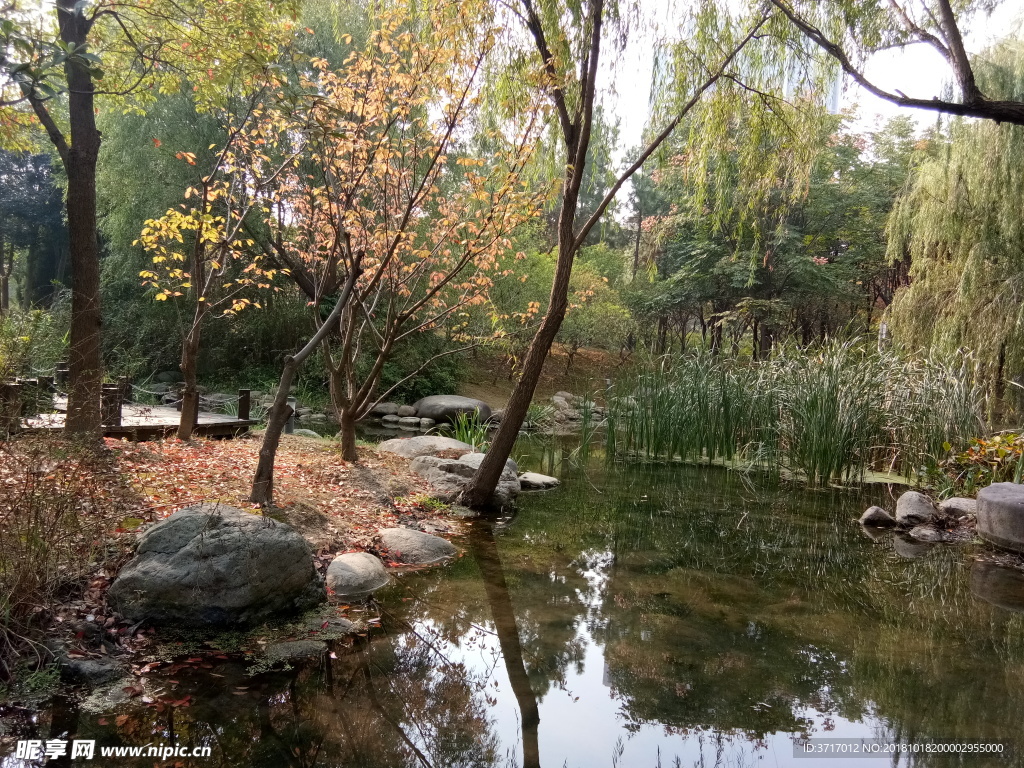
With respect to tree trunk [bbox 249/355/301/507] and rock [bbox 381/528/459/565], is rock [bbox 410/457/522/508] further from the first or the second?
tree trunk [bbox 249/355/301/507]

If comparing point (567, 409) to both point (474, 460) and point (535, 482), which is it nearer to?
point (535, 482)

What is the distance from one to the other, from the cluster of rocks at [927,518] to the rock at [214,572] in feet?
15.7

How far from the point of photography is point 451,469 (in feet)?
20.9

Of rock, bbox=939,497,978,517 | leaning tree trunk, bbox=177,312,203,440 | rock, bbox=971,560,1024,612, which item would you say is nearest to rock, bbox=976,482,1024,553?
rock, bbox=971,560,1024,612

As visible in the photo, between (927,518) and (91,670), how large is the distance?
5.93 meters

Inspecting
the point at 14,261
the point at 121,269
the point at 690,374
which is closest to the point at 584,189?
the point at 121,269

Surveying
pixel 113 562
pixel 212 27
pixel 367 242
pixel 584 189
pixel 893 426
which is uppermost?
pixel 584 189

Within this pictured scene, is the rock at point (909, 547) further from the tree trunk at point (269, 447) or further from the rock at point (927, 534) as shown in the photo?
the tree trunk at point (269, 447)

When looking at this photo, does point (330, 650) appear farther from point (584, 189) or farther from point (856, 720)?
point (584, 189)

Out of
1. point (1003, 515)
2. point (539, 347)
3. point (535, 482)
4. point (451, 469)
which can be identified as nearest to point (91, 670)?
point (539, 347)

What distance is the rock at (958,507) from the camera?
551cm

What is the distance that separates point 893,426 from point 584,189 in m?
20.0

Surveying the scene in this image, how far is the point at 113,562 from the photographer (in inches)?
121

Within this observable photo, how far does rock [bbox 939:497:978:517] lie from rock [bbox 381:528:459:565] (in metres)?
4.25
